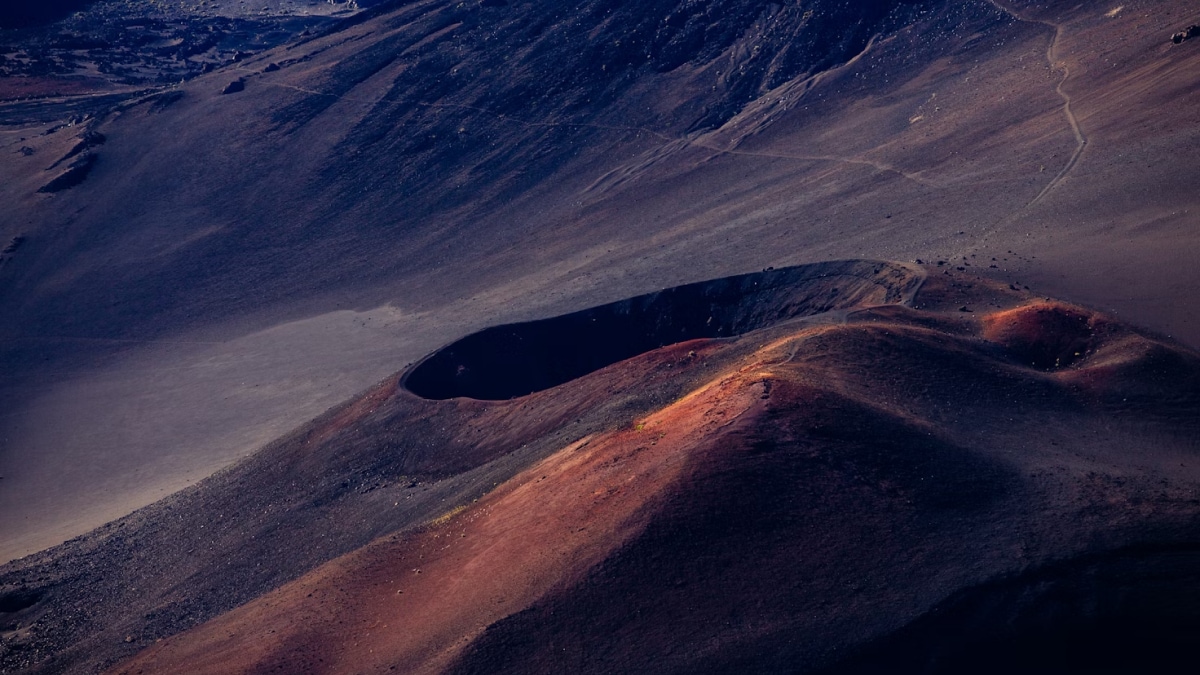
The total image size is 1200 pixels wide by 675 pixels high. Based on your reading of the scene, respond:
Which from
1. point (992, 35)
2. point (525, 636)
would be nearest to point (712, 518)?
point (525, 636)

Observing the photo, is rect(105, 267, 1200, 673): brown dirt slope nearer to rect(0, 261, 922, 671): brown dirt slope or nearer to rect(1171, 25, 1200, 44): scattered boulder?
rect(0, 261, 922, 671): brown dirt slope

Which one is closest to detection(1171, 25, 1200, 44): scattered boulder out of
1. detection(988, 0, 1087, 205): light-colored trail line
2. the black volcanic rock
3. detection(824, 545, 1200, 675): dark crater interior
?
detection(988, 0, 1087, 205): light-colored trail line

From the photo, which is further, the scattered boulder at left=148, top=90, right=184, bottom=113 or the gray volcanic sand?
the scattered boulder at left=148, top=90, right=184, bottom=113

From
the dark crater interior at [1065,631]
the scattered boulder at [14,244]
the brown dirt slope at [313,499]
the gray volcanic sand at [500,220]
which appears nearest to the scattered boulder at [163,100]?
the gray volcanic sand at [500,220]

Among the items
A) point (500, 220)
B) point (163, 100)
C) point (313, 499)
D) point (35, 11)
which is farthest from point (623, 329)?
point (35, 11)

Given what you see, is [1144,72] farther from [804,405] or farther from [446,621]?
[446,621]

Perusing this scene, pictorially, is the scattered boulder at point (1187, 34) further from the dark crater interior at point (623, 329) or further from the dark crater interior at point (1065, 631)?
the dark crater interior at point (1065, 631)

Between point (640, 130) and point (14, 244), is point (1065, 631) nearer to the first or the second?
point (640, 130)
